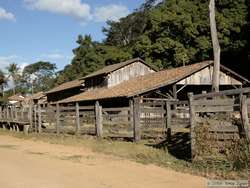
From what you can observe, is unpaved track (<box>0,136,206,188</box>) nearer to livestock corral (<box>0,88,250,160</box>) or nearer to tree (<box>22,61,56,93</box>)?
livestock corral (<box>0,88,250,160</box>)

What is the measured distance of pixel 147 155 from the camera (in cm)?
1492

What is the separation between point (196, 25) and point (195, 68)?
1508 centimetres

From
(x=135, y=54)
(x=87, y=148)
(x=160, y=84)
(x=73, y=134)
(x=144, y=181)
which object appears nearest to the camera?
(x=144, y=181)

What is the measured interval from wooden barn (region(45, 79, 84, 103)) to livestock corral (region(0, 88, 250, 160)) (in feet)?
70.7

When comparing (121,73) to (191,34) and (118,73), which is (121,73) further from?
(191,34)

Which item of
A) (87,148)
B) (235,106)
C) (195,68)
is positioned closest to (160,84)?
(195,68)

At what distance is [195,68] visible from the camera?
3566 cm

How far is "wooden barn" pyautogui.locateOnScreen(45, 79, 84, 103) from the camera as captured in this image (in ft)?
197

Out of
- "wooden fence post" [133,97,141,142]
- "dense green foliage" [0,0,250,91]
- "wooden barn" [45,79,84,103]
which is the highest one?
"dense green foliage" [0,0,250,91]

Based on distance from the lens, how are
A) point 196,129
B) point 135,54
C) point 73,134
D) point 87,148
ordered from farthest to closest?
1. point 135,54
2. point 73,134
3. point 87,148
4. point 196,129

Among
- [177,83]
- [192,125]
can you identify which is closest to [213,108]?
[192,125]

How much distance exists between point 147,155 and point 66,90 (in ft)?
163

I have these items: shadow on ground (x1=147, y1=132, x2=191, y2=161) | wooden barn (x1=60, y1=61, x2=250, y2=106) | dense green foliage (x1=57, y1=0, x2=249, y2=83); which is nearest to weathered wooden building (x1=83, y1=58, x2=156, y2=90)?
dense green foliage (x1=57, y1=0, x2=249, y2=83)

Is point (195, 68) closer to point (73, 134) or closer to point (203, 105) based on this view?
point (73, 134)
